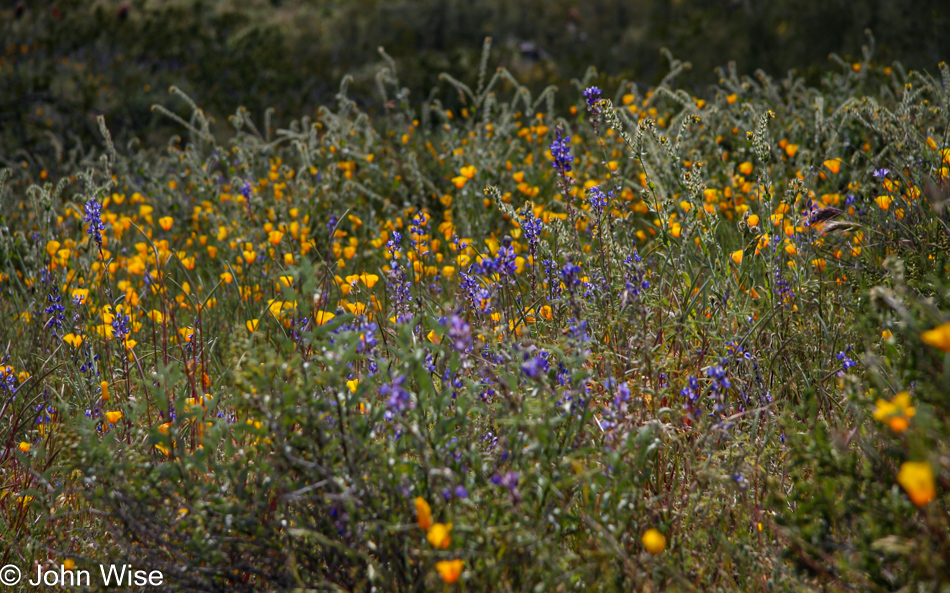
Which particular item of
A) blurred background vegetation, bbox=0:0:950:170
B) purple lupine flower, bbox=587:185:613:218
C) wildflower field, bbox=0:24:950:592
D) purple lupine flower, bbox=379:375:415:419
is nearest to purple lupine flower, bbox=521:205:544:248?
wildflower field, bbox=0:24:950:592

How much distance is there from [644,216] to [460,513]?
3103 mm

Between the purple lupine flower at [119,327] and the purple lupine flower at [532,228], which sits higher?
the purple lupine flower at [532,228]

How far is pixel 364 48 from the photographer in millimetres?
12391

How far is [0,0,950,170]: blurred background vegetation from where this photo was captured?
773 cm

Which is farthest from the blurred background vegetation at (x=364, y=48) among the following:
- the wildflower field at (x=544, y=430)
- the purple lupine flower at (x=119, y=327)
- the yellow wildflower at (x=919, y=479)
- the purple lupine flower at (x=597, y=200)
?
the yellow wildflower at (x=919, y=479)

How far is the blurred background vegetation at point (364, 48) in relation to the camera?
25.4 ft

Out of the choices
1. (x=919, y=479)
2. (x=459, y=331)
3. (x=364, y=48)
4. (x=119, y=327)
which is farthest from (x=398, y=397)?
(x=364, y=48)

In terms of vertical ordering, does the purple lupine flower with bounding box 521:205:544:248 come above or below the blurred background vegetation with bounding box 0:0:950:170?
above

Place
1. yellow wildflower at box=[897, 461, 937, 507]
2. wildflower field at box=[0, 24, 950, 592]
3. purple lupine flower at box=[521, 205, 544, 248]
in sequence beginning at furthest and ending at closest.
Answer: purple lupine flower at box=[521, 205, 544, 248]
wildflower field at box=[0, 24, 950, 592]
yellow wildflower at box=[897, 461, 937, 507]

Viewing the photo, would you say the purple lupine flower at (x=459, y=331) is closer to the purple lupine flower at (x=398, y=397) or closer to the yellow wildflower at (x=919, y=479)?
the purple lupine flower at (x=398, y=397)

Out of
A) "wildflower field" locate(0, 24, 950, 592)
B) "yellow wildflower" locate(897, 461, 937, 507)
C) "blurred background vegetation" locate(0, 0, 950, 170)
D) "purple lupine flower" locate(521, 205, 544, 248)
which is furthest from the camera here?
"blurred background vegetation" locate(0, 0, 950, 170)

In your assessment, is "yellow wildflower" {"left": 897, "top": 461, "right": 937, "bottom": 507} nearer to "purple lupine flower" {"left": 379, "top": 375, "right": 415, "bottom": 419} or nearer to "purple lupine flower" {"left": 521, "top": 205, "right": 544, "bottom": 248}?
"purple lupine flower" {"left": 379, "top": 375, "right": 415, "bottom": 419}

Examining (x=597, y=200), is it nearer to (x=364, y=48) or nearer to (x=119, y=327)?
(x=119, y=327)

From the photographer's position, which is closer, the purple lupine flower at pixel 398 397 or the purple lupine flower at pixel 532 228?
the purple lupine flower at pixel 398 397
